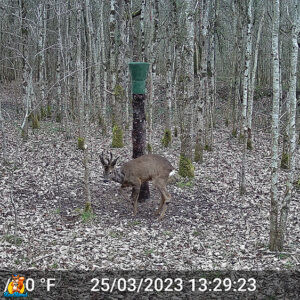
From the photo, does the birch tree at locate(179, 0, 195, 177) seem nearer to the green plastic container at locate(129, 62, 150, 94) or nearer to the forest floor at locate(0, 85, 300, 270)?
the forest floor at locate(0, 85, 300, 270)

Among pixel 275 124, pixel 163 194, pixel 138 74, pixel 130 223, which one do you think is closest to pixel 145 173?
pixel 163 194

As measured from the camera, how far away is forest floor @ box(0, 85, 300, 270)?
714cm

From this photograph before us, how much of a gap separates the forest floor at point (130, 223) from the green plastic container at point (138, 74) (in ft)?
9.90

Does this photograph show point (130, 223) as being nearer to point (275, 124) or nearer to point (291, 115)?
point (275, 124)

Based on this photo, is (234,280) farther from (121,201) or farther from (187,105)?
(187,105)

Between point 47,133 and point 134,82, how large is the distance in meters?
8.99

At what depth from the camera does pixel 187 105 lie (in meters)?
12.0

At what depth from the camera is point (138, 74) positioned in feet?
30.9

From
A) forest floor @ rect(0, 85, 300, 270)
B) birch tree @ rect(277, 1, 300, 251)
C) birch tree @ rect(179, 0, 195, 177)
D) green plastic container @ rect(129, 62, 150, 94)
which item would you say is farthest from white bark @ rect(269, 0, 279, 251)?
birch tree @ rect(179, 0, 195, 177)

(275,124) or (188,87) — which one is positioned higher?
(188,87)

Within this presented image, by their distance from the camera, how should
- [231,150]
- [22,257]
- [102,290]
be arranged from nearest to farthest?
[102,290], [22,257], [231,150]

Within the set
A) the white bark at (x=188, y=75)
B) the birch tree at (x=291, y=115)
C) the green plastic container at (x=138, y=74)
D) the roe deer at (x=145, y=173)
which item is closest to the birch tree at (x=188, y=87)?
the white bark at (x=188, y=75)

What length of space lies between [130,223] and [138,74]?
3585 millimetres

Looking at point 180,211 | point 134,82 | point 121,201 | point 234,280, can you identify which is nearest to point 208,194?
point 180,211
